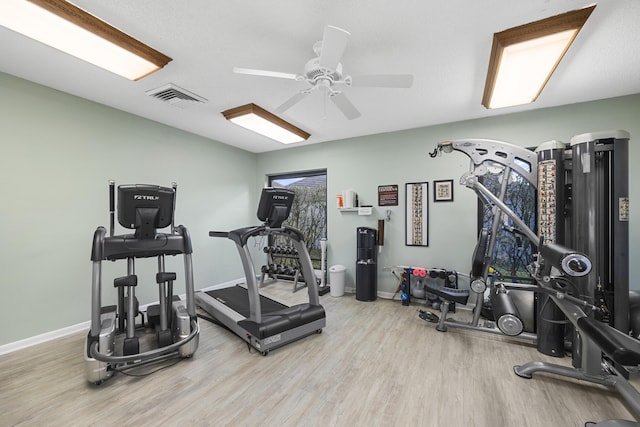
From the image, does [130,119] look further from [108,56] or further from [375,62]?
[375,62]

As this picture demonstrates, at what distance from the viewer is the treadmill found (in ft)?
8.31

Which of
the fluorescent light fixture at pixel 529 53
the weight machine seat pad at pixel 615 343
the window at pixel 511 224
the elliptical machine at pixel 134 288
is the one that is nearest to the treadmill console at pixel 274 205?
the elliptical machine at pixel 134 288

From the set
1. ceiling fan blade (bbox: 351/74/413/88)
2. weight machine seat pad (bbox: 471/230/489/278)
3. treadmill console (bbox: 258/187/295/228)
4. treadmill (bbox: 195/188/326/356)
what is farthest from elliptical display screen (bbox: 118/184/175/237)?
weight machine seat pad (bbox: 471/230/489/278)

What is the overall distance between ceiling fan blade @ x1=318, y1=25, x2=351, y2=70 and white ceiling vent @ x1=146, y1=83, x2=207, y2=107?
1.85 meters

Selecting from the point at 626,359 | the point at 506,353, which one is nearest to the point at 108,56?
the point at 626,359

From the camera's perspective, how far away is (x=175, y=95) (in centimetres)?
289

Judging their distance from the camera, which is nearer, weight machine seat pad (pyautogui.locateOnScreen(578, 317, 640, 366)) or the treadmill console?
weight machine seat pad (pyautogui.locateOnScreen(578, 317, 640, 366))

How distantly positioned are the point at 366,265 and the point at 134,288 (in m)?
2.96

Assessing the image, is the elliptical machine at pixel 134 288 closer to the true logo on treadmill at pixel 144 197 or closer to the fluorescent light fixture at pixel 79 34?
the true logo on treadmill at pixel 144 197

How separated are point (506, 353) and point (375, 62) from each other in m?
2.97

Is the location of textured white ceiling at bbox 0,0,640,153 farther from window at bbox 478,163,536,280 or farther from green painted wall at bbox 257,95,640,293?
window at bbox 478,163,536,280

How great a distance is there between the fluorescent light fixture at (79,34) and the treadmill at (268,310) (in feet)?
4.94

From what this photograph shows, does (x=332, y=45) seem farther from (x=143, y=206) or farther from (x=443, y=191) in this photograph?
(x=443, y=191)

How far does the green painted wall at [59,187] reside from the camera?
256cm
